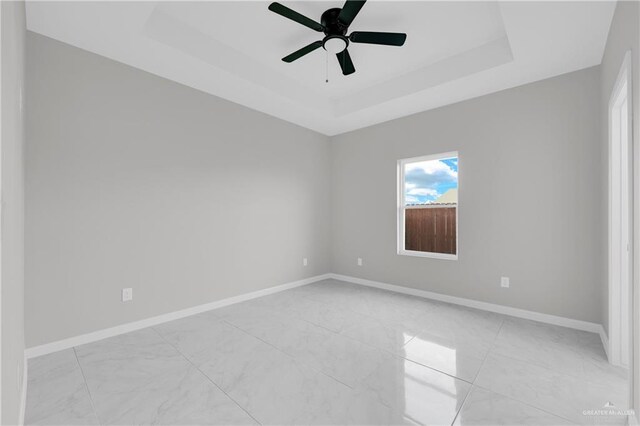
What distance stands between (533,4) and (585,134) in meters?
1.52

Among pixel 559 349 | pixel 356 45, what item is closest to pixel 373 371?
pixel 559 349

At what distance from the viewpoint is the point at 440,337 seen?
8.74 ft

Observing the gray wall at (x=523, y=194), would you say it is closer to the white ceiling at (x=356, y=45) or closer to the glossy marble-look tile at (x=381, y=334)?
the white ceiling at (x=356, y=45)

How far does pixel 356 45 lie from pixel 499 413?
3.21m

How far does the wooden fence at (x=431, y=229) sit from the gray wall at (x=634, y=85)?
5.06ft

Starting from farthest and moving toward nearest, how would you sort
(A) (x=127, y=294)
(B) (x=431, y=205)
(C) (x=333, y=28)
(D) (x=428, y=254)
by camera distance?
(B) (x=431, y=205)
(D) (x=428, y=254)
(A) (x=127, y=294)
(C) (x=333, y=28)

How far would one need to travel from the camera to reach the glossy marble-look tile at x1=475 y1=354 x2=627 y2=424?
168cm

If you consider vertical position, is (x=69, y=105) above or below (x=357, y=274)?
above

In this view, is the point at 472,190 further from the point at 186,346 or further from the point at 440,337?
the point at 186,346

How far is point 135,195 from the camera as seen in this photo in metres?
2.86

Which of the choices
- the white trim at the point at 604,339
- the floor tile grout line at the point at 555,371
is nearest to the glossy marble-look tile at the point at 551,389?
the floor tile grout line at the point at 555,371

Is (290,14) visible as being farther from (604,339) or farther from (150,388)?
(604,339)

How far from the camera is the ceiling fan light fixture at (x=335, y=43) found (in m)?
2.38

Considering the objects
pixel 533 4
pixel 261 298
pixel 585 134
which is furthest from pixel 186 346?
pixel 585 134
